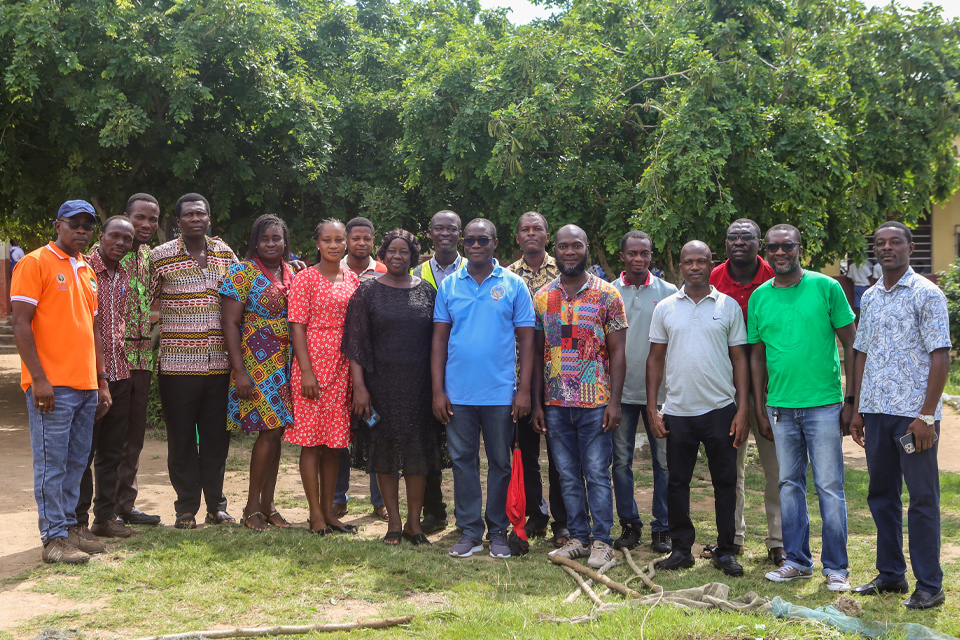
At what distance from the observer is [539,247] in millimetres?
5566

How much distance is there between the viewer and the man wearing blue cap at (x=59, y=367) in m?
4.55

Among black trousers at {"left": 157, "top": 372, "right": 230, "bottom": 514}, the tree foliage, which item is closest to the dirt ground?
black trousers at {"left": 157, "top": 372, "right": 230, "bottom": 514}

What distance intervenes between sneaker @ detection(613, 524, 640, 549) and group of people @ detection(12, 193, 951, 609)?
0.02 meters

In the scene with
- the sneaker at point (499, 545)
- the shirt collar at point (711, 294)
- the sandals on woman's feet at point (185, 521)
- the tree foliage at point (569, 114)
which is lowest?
the sneaker at point (499, 545)

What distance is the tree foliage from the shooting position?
785 cm

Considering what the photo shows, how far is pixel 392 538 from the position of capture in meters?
5.24

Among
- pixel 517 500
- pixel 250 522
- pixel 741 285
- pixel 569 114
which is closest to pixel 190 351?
pixel 250 522

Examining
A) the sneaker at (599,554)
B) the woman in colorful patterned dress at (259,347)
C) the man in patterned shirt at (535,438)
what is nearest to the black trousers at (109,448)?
the woman in colorful patterned dress at (259,347)

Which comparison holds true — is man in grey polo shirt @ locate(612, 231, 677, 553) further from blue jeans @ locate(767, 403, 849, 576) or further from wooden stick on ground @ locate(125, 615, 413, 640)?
wooden stick on ground @ locate(125, 615, 413, 640)

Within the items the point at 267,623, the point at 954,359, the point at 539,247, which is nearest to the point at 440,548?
the point at 267,623

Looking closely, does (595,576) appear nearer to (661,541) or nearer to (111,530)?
(661,541)

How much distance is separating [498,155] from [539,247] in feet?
9.49

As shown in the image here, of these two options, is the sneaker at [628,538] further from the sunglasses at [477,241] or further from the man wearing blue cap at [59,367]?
the man wearing blue cap at [59,367]

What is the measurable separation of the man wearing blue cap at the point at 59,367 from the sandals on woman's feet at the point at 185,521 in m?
0.68
